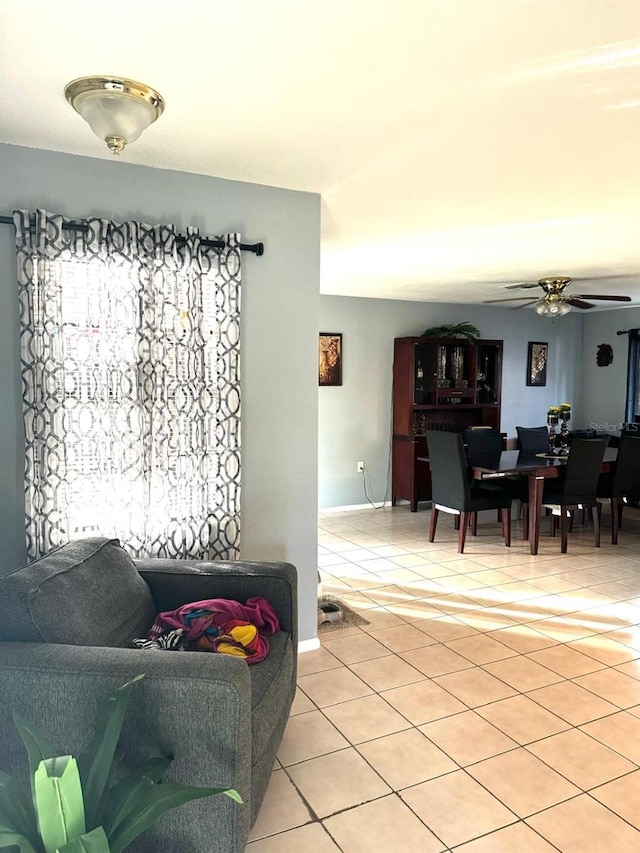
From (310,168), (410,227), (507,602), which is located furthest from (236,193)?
(507,602)

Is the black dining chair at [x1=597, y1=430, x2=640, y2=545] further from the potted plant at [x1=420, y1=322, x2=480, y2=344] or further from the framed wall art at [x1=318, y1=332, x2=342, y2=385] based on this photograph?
the framed wall art at [x1=318, y1=332, x2=342, y2=385]

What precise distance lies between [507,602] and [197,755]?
2.88 meters

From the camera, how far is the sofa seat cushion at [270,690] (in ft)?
6.20

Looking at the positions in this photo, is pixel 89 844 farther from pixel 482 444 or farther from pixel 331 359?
pixel 331 359

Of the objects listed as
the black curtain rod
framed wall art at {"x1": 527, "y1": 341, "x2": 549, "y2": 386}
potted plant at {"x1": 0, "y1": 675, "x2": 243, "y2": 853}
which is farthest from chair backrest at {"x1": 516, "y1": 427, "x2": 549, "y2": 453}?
potted plant at {"x1": 0, "y1": 675, "x2": 243, "y2": 853}

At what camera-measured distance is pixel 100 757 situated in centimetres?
150

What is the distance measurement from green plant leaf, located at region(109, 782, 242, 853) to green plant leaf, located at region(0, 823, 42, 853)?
0.57 ft

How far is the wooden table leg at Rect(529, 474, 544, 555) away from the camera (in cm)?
515

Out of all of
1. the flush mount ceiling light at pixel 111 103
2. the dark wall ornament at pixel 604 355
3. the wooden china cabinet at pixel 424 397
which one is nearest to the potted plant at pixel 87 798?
the flush mount ceiling light at pixel 111 103

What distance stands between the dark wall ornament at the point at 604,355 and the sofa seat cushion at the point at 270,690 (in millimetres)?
6900

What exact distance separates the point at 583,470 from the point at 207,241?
376 centimetres

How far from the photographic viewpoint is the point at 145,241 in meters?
2.74

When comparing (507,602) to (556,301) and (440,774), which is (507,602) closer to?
(440,774)

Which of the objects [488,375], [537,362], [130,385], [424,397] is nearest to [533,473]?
[424,397]
